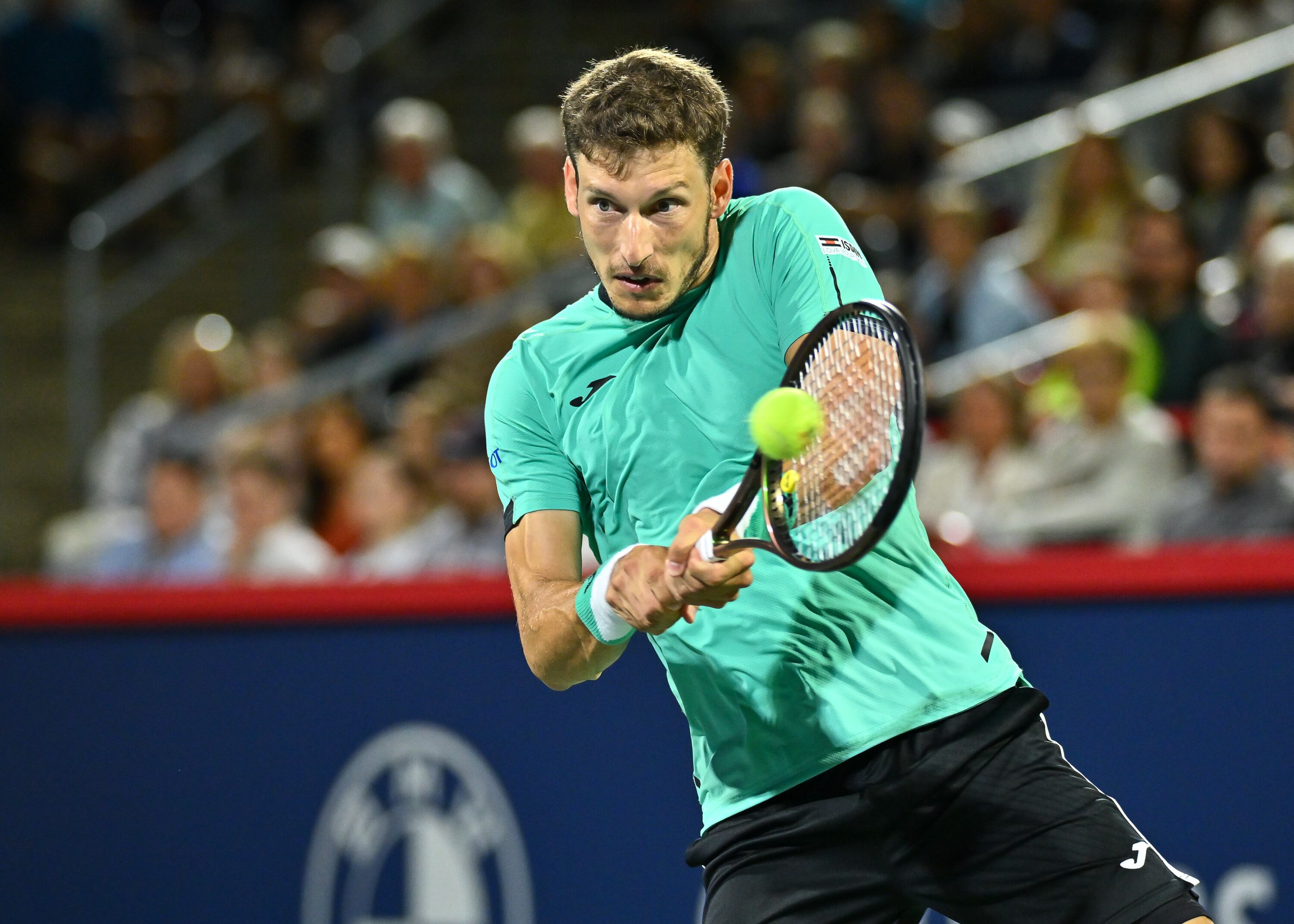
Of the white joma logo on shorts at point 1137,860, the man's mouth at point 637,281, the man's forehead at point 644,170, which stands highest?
the man's forehead at point 644,170

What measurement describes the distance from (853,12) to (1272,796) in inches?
274

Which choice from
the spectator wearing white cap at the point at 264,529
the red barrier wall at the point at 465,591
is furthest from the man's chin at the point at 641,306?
the spectator wearing white cap at the point at 264,529

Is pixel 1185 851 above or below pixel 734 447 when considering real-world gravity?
below

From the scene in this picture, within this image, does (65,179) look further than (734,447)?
Yes

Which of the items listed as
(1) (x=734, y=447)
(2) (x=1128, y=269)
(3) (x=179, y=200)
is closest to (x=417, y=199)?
(3) (x=179, y=200)

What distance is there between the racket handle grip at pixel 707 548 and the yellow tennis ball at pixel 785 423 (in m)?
0.15

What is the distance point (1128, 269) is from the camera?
22.0 ft

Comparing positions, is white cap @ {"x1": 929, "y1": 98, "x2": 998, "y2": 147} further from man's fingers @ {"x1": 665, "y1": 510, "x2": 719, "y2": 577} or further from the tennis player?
man's fingers @ {"x1": 665, "y1": 510, "x2": 719, "y2": 577}

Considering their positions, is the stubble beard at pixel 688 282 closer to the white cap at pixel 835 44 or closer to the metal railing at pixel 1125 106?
the metal railing at pixel 1125 106

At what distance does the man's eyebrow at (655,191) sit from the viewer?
2777 mm

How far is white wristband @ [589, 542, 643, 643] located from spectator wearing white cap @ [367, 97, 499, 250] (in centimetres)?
675

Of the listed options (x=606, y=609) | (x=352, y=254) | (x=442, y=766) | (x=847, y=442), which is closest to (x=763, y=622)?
(x=606, y=609)

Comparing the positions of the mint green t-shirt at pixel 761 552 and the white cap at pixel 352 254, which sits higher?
the white cap at pixel 352 254

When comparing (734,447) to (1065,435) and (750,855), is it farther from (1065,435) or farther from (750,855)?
(1065,435)
